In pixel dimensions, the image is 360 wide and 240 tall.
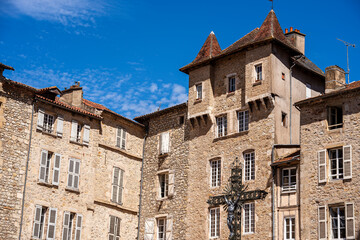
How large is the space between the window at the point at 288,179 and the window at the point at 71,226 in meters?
11.9

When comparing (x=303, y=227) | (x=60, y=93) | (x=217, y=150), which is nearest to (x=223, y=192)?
(x=217, y=150)

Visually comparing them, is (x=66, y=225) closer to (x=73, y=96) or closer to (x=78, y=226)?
(x=78, y=226)

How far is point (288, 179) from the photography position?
107ft

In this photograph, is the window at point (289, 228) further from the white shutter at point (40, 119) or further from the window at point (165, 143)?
the white shutter at point (40, 119)

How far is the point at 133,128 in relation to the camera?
136ft

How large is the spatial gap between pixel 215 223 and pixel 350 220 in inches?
347

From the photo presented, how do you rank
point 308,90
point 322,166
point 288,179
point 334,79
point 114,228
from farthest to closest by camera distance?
point 114,228, point 308,90, point 334,79, point 288,179, point 322,166

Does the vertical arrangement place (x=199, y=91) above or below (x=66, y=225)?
above

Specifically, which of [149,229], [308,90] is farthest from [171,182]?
[308,90]

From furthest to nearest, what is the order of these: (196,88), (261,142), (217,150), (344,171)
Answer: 1. (196,88)
2. (217,150)
3. (261,142)
4. (344,171)

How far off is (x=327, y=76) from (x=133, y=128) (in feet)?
42.4

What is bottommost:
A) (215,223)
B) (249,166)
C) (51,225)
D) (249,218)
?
(51,225)

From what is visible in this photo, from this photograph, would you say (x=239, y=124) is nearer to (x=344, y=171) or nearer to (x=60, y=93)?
(x=344, y=171)

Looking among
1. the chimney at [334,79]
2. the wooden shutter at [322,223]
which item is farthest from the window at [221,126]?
the wooden shutter at [322,223]
